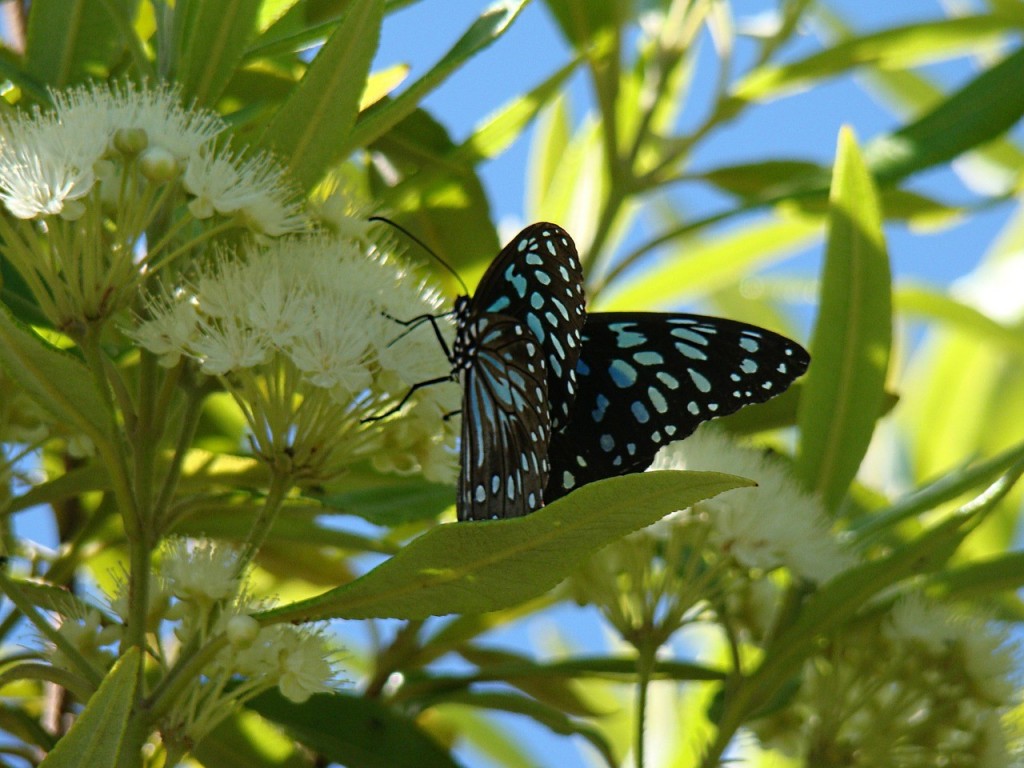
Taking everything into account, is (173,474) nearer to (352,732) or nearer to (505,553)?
(505,553)

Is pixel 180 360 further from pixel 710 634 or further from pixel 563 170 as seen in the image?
pixel 710 634

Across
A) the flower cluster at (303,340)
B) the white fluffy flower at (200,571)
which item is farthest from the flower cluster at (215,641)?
the flower cluster at (303,340)

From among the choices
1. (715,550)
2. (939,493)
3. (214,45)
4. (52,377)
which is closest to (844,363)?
(939,493)

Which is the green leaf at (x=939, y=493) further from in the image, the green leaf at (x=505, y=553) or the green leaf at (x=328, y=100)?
the green leaf at (x=328, y=100)

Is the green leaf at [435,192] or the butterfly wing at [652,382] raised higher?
the green leaf at [435,192]

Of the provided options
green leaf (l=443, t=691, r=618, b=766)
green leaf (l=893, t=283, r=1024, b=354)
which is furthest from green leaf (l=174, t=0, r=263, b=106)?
green leaf (l=893, t=283, r=1024, b=354)

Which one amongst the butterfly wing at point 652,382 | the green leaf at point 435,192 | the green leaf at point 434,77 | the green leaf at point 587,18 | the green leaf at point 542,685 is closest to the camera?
the green leaf at point 434,77

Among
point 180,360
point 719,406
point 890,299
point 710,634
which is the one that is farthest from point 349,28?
point 710,634
